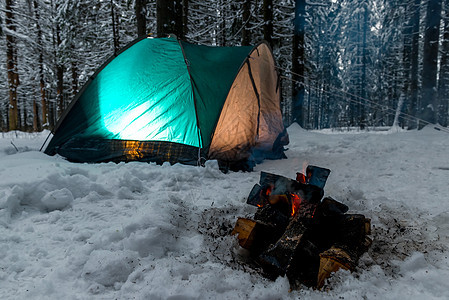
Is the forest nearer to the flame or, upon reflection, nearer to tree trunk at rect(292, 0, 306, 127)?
tree trunk at rect(292, 0, 306, 127)

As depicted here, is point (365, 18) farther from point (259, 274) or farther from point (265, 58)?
point (259, 274)

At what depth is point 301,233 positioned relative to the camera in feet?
6.36

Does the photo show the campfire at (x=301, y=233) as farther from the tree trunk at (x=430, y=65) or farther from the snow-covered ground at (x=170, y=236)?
the tree trunk at (x=430, y=65)

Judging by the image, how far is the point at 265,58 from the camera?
6.32 m

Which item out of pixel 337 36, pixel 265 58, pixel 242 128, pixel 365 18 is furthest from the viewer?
pixel 337 36

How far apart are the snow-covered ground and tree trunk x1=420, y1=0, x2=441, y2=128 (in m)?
6.22

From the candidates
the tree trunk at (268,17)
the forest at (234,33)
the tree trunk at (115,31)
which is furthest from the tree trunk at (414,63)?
the tree trunk at (115,31)

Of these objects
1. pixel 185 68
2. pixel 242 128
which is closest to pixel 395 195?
pixel 242 128

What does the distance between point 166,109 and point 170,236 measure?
3.41m

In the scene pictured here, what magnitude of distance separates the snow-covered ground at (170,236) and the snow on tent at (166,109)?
2.86 ft

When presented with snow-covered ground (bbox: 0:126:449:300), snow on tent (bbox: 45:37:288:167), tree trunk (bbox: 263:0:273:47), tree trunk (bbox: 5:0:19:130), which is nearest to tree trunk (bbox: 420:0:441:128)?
tree trunk (bbox: 263:0:273:47)

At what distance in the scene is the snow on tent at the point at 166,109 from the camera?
487cm

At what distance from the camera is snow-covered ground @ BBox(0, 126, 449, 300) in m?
1.55

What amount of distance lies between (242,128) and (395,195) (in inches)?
119
